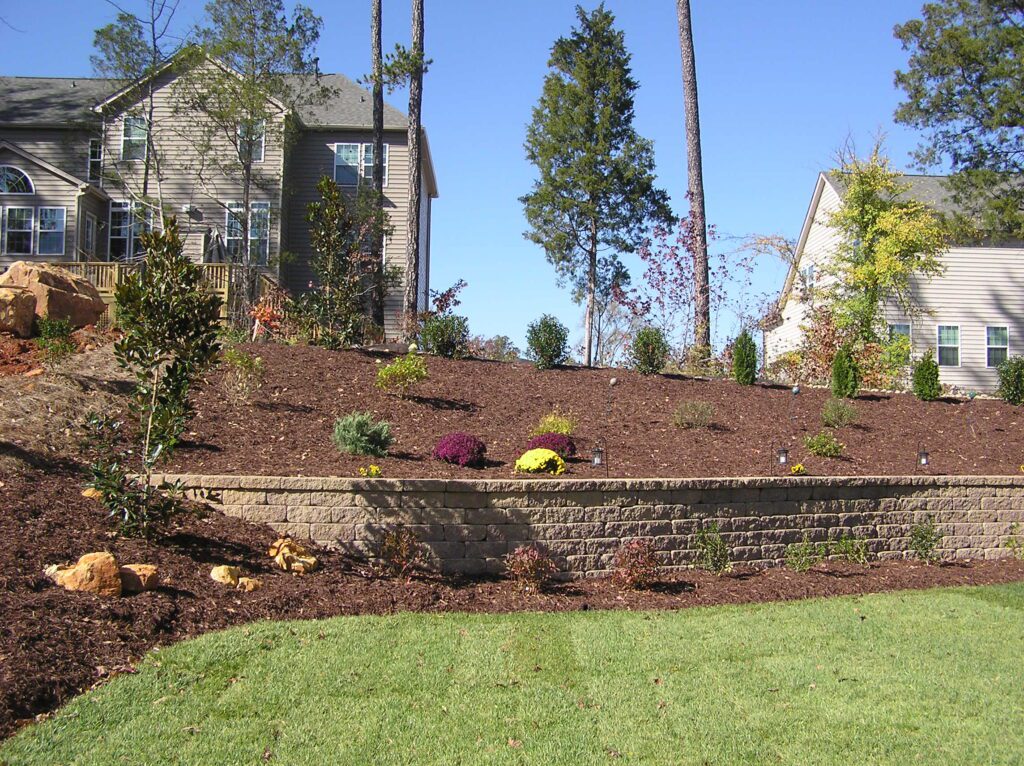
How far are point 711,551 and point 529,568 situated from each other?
212 centimetres

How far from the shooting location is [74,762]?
13.4 feet

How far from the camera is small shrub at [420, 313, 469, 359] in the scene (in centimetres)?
1437

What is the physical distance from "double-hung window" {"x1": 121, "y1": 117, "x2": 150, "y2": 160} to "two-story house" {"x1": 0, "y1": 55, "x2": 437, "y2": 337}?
4 centimetres

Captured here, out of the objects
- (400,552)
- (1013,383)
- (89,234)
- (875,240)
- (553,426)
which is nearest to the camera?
(400,552)

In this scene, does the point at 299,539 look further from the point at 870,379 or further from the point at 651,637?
the point at 870,379

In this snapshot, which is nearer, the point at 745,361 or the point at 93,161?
the point at 745,361

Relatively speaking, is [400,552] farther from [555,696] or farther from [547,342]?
[547,342]

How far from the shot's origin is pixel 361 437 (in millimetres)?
9266

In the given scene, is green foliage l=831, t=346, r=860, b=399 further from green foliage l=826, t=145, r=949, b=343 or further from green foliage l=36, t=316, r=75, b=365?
green foliage l=36, t=316, r=75, b=365

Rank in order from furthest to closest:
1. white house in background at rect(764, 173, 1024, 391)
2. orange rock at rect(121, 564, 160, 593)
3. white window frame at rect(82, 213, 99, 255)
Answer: white house in background at rect(764, 173, 1024, 391) → white window frame at rect(82, 213, 99, 255) → orange rock at rect(121, 564, 160, 593)

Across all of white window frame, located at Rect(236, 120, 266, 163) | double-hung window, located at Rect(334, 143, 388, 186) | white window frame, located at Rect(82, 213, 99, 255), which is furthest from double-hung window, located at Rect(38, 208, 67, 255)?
double-hung window, located at Rect(334, 143, 388, 186)

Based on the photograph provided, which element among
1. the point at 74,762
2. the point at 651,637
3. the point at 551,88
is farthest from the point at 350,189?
the point at 74,762

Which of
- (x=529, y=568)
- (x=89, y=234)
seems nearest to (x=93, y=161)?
(x=89, y=234)

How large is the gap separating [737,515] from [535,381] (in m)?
5.20
